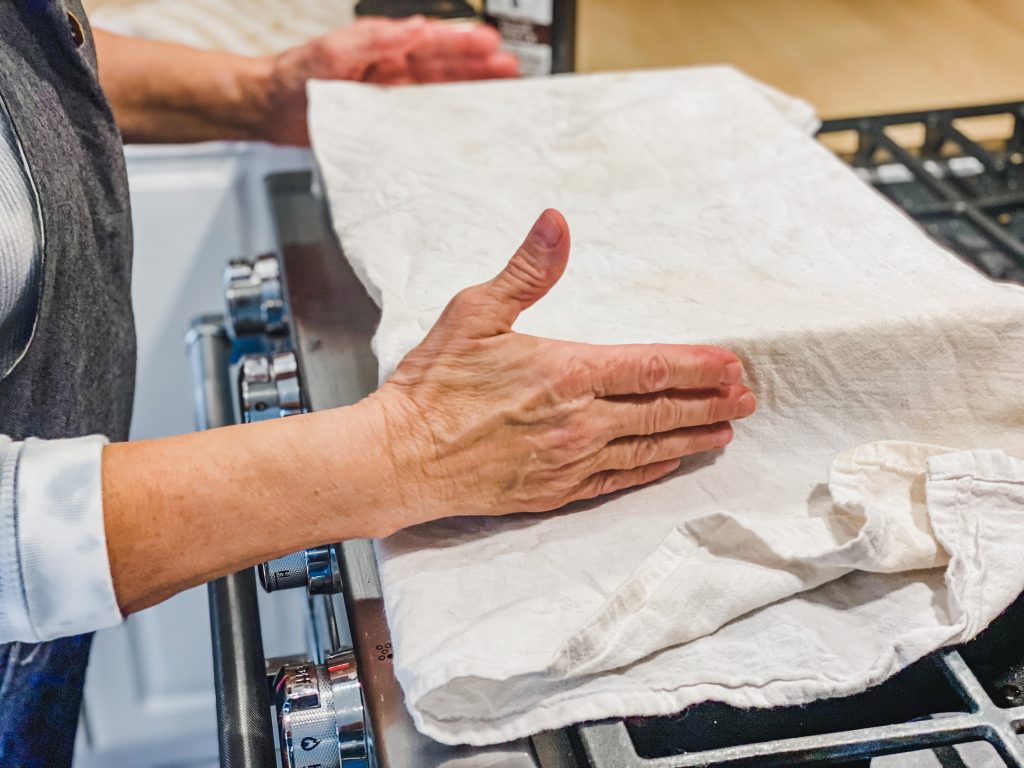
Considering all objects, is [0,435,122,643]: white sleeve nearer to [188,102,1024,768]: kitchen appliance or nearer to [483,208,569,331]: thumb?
[188,102,1024,768]: kitchen appliance

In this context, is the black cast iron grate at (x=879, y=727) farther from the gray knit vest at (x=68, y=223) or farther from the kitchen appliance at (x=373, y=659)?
the gray knit vest at (x=68, y=223)

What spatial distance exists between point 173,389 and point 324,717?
0.80 m

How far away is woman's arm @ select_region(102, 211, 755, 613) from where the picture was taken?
50cm

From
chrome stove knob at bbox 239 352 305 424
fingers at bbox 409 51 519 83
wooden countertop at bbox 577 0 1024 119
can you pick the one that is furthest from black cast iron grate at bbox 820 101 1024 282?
chrome stove knob at bbox 239 352 305 424

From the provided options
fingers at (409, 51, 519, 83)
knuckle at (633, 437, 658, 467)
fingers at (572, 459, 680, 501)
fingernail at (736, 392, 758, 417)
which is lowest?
fingers at (572, 459, 680, 501)

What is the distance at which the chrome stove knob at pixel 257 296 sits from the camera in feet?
2.70

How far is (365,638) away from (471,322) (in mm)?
173

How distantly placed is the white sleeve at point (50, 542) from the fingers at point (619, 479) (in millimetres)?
245

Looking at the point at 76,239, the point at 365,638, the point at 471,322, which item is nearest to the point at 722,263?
the point at 471,322

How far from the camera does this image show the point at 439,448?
0.52m

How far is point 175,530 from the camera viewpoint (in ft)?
1.64

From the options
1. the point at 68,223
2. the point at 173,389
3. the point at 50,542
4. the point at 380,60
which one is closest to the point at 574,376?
the point at 50,542

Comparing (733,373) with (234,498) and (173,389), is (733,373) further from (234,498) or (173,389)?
(173,389)

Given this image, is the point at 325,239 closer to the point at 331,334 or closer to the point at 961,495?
the point at 331,334
